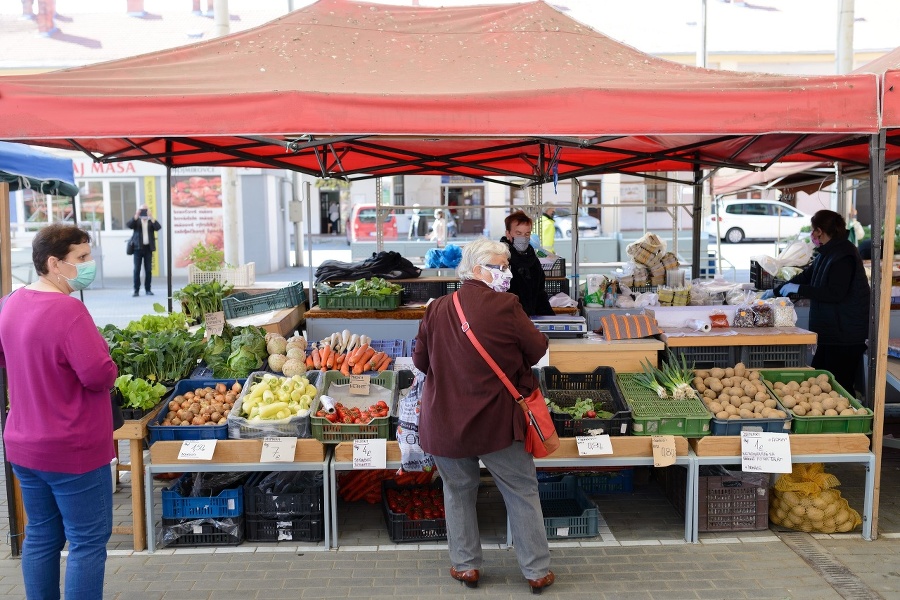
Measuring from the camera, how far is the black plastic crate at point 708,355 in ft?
19.0

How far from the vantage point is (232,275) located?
945 cm

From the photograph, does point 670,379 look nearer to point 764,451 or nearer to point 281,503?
point 764,451

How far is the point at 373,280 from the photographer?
23.5 feet

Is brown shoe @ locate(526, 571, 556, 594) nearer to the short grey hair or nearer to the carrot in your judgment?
the short grey hair

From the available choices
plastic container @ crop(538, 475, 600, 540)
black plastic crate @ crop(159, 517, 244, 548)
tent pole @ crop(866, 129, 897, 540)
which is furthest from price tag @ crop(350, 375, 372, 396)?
tent pole @ crop(866, 129, 897, 540)

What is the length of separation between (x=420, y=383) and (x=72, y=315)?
6.97ft

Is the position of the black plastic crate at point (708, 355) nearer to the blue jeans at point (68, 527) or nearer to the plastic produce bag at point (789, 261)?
the plastic produce bag at point (789, 261)

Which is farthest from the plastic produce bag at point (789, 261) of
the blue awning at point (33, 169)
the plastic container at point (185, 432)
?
the blue awning at point (33, 169)

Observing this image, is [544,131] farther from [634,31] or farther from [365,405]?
[634,31]

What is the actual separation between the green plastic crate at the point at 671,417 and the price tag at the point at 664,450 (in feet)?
0.31

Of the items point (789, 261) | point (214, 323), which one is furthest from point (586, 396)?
point (789, 261)

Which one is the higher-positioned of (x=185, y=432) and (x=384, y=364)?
(x=384, y=364)

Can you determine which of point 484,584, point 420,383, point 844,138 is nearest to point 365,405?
point 420,383

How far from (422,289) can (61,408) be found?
15.7 feet
